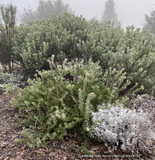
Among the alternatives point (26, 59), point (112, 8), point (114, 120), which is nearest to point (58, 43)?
point (26, 59)

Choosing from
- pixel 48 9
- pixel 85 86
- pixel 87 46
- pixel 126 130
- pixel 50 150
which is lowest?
pixel 50 150

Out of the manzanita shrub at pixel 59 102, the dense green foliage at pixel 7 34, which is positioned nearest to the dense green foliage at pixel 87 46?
the dense green foliage at pixel 7 34

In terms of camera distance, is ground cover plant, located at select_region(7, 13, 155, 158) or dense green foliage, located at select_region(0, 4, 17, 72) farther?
dense green foliage, located at select_region(0, 4, 17, 72)

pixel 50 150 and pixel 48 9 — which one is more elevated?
pixel 48 9

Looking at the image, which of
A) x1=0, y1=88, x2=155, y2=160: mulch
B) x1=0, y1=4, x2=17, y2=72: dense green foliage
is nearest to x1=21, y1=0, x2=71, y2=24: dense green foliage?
x1=0, y1=4, x2=17, y2=72: dense green foliage

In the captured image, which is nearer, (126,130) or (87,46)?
(126,130)

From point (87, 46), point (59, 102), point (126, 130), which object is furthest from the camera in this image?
point (87, 46)

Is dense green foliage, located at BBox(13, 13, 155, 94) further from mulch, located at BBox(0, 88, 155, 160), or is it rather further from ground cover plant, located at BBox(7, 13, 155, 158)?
mulch, located at BBox(0, 88, 155, 160)

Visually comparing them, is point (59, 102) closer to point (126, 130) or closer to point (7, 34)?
point (126, 130)

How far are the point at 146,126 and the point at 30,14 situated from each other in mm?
32789

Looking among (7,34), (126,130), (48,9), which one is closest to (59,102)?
(126,130)

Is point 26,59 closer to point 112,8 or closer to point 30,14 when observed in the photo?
point 30,14

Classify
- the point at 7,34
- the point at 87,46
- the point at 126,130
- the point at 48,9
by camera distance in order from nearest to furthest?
the point at 126,130
the point at 87,46
the point at 7,34
the point at 48,9

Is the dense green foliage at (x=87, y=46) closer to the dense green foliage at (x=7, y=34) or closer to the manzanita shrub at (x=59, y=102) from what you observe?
the dense green foliage at (x=7, y=34)
